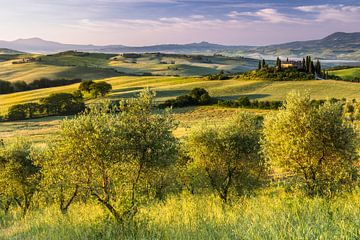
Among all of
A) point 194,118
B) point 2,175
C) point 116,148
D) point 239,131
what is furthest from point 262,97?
point 116,148

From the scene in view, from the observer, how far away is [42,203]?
118 ft

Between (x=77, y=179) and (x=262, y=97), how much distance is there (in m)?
114

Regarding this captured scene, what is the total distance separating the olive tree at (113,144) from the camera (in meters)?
20.7

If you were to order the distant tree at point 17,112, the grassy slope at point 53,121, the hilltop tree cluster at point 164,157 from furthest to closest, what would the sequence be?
the distant tree at point 17,112, the grassy slope at point 53,121, the hilltop tree cluster at point 164,157

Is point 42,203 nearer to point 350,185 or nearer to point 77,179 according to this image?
point 77,179

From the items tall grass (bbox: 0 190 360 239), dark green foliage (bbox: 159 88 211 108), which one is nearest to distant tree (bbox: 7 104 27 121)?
dark green foliage (bbox: 159 88 211 108)

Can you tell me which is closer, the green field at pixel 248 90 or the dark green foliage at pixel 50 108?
the dark green foliage at pixel 50 108

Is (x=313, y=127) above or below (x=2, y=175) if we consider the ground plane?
above

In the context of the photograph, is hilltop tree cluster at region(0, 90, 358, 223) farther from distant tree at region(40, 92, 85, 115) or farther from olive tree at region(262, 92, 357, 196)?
→ distant tree at region(40, 92, 85, 115)

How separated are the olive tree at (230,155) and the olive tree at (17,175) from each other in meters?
15.3

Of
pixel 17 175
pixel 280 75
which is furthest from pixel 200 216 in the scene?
pixel 280 75

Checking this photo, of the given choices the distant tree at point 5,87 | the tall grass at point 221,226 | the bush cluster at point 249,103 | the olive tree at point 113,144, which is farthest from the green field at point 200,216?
the distant tree at point 5,87

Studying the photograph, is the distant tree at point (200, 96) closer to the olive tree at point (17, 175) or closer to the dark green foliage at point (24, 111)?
the dark green foliage at point (24, 111)

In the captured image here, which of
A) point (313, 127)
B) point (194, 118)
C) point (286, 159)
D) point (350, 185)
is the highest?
point (313, 127)
